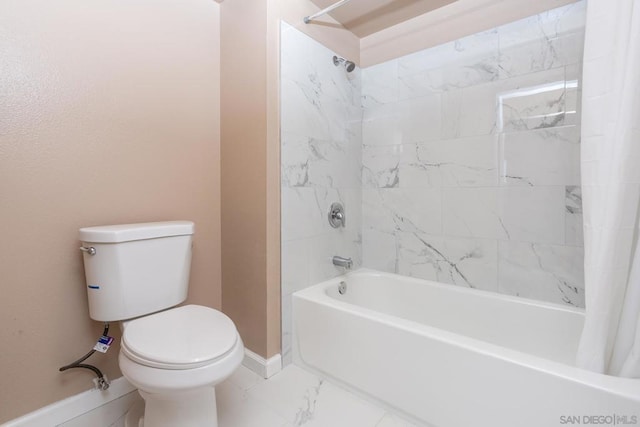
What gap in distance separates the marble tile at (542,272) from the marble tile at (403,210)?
40 centimetres

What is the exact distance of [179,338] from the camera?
1.05 metres

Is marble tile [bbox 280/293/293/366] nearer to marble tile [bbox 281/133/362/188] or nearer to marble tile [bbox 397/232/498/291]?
marble tile [bbox 281/133/362/188]

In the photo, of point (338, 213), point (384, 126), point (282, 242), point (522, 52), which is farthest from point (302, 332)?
point (522, 52)

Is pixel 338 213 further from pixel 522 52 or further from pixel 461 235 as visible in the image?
pixel 522 52

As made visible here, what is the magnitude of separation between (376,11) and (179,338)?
2056mm

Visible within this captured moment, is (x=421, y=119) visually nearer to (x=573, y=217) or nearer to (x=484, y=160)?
(x=484, y=160)

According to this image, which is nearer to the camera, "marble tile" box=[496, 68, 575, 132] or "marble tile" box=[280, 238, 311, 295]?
"marble tile" box=[496, 68, 575, 132]

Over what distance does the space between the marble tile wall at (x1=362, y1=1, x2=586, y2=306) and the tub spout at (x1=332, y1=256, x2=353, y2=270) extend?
0.32 metres

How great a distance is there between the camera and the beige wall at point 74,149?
3.70 ft

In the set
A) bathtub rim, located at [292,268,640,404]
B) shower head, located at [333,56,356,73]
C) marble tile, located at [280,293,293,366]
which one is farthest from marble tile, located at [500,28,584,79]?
marble tile, located at [280,293,293,366]

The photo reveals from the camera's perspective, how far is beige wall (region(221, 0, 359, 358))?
5.03ft

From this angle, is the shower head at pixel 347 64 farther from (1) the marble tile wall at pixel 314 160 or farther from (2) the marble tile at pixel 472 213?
(2) the marble tile at pixel 472 213

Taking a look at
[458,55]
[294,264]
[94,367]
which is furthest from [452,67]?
[94,367]

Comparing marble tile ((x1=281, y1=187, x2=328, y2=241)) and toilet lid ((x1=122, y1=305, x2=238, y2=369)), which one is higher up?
marble tile ((x1=281, y1=187, x2=328, y2=241))
